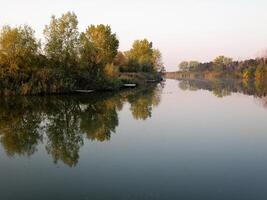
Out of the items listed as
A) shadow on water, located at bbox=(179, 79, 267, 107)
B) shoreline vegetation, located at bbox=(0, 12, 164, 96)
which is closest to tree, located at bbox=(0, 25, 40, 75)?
shoreline vegetation, located at bbox=(0, 12, 164, 96)

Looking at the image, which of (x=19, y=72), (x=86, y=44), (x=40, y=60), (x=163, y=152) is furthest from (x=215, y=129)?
(x=86, y=44)

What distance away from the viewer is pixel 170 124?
17.3m

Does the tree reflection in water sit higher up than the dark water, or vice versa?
the dark water

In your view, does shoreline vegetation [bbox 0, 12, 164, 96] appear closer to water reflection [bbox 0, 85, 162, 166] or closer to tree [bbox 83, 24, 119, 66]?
water reflection [bbox 0, 85, 162, 166]

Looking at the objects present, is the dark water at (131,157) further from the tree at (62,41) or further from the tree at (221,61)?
the tree at (221,61)

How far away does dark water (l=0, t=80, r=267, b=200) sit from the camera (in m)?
7.95

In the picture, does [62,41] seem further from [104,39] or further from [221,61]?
[221,61]

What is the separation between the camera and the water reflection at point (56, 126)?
39.9ft

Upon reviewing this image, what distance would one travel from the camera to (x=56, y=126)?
53.9ft

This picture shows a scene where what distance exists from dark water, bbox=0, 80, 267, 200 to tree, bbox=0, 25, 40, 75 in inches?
573

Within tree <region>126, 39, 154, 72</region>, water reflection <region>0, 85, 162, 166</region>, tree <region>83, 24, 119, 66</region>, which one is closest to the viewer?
water reflection <region>0, 85, 162, 166</region>

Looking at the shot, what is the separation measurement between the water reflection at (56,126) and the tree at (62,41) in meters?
13.8

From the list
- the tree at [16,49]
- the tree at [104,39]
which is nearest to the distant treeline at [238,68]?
the tree at [104,39]

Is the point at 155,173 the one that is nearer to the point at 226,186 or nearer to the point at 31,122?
the point at 226,186
